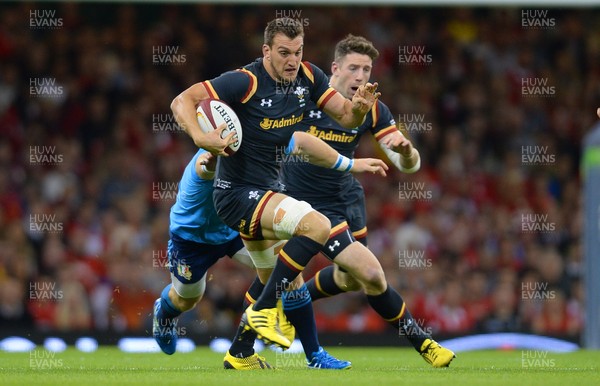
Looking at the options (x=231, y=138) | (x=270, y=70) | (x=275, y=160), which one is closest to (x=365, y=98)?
(x=270, y=70)

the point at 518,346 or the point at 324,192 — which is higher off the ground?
the point at 324,192

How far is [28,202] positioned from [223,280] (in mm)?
2956

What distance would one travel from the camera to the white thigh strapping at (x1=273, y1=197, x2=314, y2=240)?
7590 mm

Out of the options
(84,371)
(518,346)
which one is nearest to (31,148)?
(518,346)

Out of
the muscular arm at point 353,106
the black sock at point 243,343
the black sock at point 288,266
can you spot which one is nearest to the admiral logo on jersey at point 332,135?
the muscular arm at point 353,106

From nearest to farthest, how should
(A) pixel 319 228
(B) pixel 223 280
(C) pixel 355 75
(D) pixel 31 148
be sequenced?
(A) pixel 319 228 < (C) pixel 355 75 < (B) pixel 223 280 < (D) pixel 31 148

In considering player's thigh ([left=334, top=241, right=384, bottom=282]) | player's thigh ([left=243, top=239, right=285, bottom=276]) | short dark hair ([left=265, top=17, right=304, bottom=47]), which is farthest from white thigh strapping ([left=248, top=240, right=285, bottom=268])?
short dark hair ([left=265, top=17, right=304, bottom=47])

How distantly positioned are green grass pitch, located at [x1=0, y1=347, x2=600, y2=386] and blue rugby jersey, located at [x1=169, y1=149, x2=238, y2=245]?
1.07 metres

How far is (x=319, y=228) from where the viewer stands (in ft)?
25.0

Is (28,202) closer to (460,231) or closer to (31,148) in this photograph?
(31,148)

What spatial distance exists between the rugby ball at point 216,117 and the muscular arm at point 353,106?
0.82 meters

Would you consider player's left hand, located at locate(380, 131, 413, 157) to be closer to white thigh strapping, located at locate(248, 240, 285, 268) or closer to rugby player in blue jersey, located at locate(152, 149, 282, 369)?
white thigh strapping, located at locate(248, 240, 285, 268)

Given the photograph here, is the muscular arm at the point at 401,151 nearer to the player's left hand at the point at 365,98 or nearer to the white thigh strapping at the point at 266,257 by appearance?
the player's left hand at the point at 365,98

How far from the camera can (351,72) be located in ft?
30.7
